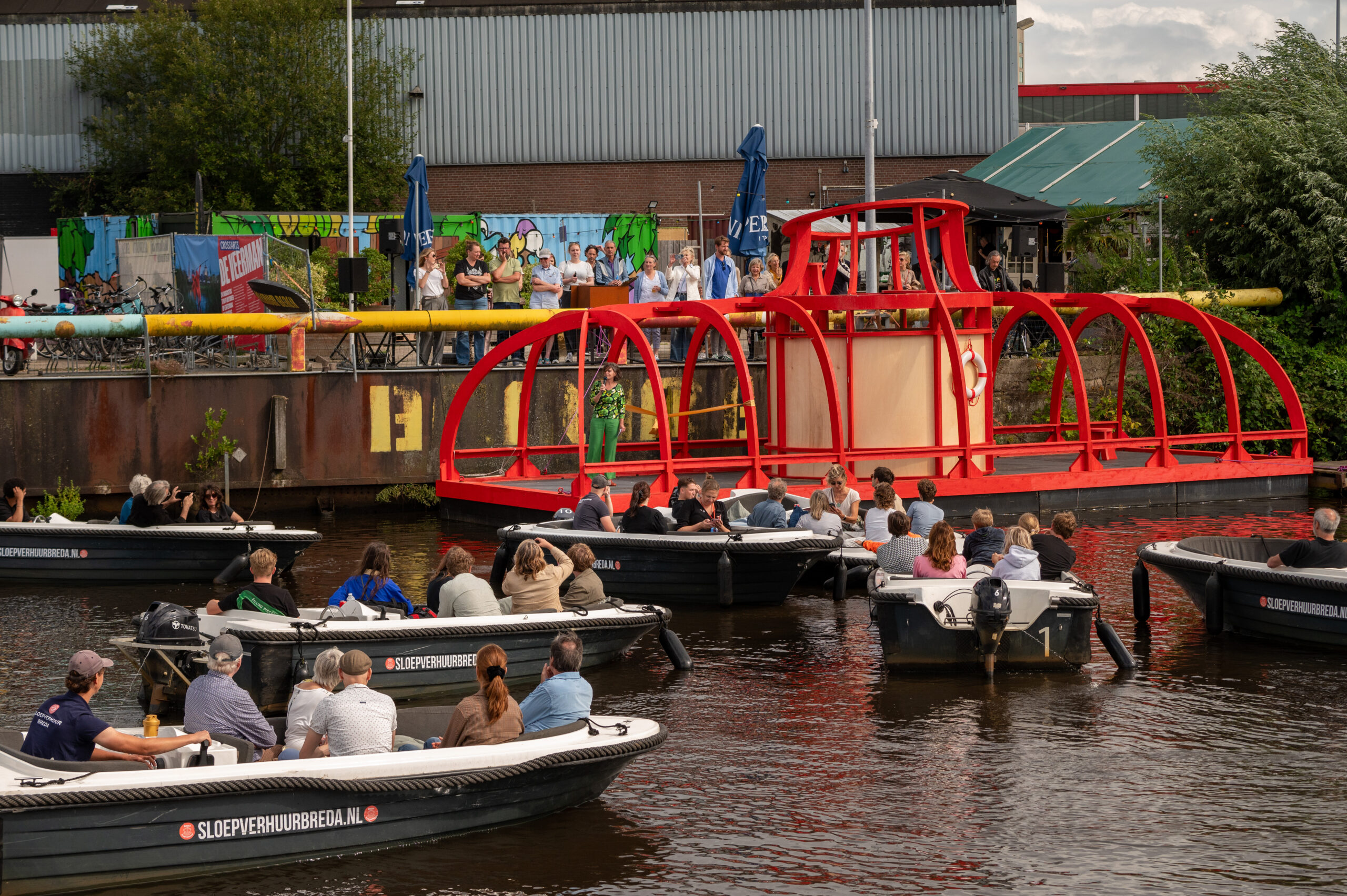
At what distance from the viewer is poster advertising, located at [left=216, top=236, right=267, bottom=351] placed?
21547 millimetres

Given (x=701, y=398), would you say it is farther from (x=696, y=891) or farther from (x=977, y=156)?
(x=977, y=156)

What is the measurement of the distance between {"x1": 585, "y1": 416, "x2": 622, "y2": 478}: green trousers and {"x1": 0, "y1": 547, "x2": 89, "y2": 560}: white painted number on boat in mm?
6332

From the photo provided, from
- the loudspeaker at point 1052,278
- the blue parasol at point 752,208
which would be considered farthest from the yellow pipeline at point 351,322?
the loudspeaker at point 1052,278

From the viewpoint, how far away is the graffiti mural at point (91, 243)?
34250 millimetres

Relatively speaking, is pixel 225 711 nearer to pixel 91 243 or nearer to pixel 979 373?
pixel 979 373

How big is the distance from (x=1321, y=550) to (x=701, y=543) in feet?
16.9

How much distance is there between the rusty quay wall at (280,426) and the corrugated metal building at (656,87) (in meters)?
18.4

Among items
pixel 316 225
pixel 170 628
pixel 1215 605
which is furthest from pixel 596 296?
pixel 170 628

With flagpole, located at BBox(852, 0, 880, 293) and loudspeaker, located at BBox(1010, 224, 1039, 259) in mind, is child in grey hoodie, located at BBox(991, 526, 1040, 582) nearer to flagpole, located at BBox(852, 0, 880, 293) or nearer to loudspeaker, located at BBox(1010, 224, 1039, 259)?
flagpole, located at BBox(852, 0, 880, 293)

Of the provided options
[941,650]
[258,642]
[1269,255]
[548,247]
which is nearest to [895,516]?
[941,650]

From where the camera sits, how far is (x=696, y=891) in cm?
736

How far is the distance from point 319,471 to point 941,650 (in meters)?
12.0

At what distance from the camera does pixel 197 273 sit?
21.9 meters

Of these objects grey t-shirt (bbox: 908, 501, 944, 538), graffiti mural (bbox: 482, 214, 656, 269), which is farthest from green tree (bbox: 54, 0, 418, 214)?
grey t-shirt (bbox: 908, 501, 944, 538)
